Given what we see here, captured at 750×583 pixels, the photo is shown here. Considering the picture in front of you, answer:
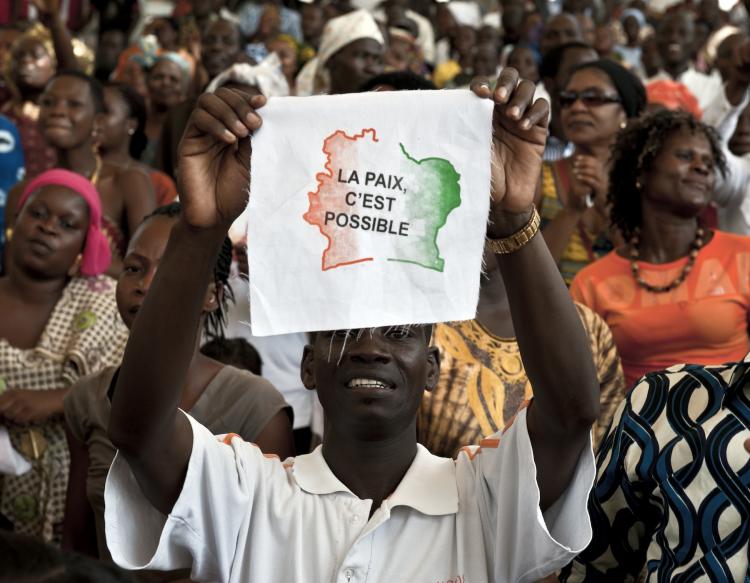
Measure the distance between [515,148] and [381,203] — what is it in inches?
9.4

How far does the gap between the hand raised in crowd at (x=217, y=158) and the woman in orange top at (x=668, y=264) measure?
2.06 metres

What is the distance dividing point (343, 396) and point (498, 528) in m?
0.37

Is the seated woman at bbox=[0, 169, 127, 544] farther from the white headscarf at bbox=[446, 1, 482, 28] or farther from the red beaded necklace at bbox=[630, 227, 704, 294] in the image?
the white headscarf at bbox=[446, 1, 482, 28]

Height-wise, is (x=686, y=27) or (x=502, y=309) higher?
(x=686, y=27)

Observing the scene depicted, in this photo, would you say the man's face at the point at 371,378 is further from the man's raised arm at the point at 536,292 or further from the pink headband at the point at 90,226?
the pink headband at the point at 90,226

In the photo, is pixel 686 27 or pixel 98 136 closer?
pixel 98 136

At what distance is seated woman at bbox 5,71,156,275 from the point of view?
493cm

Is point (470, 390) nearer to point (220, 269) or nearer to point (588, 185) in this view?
point (220, 269)

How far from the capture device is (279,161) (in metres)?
1.90

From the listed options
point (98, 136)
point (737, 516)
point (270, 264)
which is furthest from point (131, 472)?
point (98, 136)

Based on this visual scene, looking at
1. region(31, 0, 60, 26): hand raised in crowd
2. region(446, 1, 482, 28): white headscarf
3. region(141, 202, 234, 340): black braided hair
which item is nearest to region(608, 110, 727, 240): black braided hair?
region(141, 202, 234, 340): black braided hair

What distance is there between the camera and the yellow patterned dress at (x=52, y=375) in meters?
3.55

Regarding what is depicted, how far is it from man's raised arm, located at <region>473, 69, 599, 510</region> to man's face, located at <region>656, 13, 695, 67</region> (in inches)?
274

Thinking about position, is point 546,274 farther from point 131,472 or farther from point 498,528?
point 131,472
